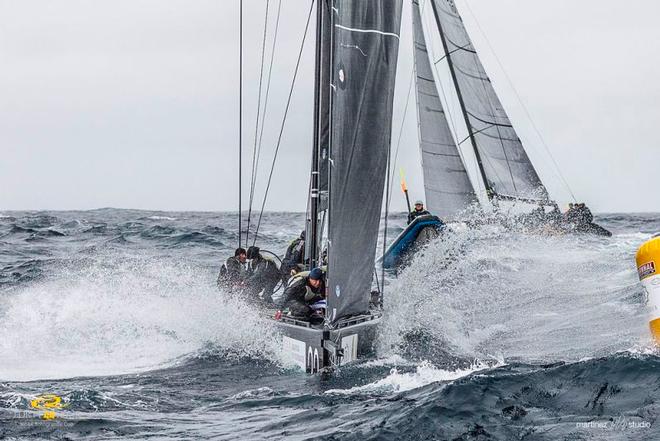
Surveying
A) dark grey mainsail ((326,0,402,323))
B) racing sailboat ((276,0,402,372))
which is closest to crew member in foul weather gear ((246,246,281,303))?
racing sailboat ((276,0,402,372))

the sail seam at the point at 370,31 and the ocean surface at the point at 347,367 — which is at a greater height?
the sail seam at the point at 370,31

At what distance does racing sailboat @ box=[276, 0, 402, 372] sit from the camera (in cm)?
962

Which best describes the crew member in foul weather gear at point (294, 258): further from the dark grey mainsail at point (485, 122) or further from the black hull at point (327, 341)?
the dark grey mainsail at point (485, 122)

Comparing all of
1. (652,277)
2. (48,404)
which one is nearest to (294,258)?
(48,404)

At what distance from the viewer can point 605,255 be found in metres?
22.5

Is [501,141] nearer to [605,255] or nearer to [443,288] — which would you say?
[605,255]

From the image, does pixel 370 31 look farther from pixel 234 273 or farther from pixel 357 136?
pixel 234 273

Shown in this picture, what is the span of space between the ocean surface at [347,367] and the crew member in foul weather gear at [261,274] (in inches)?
20.4

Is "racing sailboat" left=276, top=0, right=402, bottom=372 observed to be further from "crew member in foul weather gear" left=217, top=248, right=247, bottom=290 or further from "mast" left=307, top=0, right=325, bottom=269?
"crew member in foul weather gear" left=217, top=248, right=247, bottom=290

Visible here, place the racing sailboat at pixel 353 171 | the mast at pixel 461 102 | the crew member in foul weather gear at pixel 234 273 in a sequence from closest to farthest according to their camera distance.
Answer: the racing sailboat at pixel 353 171 < the crew member in foul weather gear at pixel 234 273 < the mast at pixel 461 102

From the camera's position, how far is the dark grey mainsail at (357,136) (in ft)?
31.7

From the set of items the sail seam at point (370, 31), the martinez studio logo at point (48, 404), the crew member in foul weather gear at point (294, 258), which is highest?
the sail seam at point (370, 31)

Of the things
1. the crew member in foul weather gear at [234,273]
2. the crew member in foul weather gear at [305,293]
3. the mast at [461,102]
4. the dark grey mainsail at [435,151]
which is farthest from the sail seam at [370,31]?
the mast at [461,102]

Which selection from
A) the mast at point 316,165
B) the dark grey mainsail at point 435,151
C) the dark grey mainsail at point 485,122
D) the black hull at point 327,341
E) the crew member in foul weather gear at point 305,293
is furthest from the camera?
the dark grey mainsail at point 485,122
